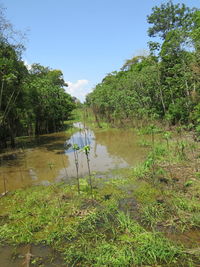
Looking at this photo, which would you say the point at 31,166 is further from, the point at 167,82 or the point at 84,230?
the point at 167,82

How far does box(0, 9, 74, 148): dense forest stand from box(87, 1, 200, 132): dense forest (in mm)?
4889

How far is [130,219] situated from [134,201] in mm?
749

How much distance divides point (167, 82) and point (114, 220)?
10295 millimetres

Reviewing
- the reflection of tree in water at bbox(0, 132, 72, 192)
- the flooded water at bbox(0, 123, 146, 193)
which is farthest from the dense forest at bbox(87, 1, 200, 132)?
the reflection of tree in water at bbox(0, 132, 72, 192)

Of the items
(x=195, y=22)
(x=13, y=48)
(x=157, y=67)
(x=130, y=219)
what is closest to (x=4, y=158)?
(x=13, y=48)

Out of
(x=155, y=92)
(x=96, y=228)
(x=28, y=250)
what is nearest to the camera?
(x=28, y=250)

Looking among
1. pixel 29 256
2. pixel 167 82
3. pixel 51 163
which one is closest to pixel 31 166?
pixel 51 163

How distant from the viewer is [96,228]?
3041 millimetres

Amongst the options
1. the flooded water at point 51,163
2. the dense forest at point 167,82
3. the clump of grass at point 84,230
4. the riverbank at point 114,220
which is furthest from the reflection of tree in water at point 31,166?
the dense forest at point 167,82

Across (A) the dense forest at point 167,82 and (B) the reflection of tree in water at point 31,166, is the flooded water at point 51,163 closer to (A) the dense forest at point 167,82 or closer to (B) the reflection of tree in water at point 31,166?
(B) the reflection of tree in water at point 31,166

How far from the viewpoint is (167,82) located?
11.5 m

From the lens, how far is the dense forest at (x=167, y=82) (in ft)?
29.9

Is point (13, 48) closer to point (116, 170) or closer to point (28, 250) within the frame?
point (116, 170)

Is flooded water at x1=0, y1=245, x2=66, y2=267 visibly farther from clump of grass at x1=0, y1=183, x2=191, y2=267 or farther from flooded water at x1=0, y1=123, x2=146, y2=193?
flooded water at x1=0, y1=123, x2=146, y2=193
